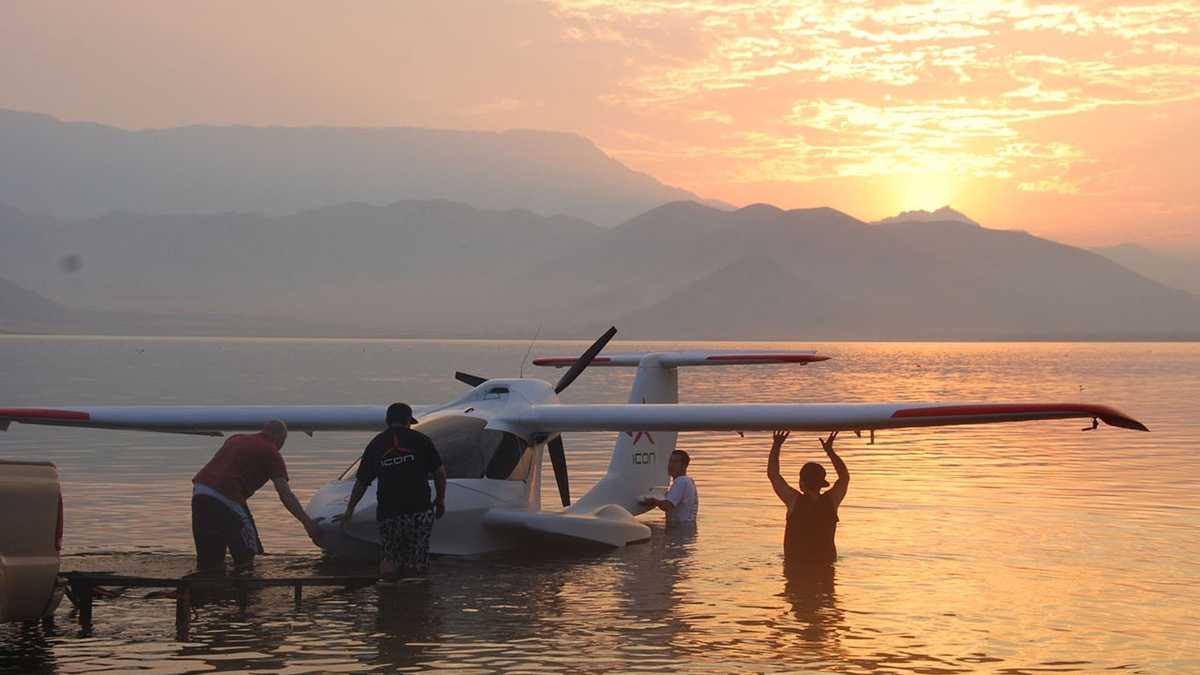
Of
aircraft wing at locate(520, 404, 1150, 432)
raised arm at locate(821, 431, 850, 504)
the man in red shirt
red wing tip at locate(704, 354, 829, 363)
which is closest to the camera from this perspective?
Answer: the man in red shirt

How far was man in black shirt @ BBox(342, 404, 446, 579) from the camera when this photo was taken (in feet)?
51.2

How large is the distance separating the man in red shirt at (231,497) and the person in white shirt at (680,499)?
6117 mm

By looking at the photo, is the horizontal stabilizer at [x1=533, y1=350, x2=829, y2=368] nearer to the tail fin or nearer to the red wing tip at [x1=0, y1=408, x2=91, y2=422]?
the tail fin

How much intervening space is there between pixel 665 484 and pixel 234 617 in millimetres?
9741

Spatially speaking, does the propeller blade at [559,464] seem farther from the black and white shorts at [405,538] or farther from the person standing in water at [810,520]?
the black and white shorts at [405,538]

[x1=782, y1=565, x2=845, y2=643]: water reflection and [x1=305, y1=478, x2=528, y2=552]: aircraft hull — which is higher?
[x1=305, y1=478, x2=528, y2=552]: aircraft hull

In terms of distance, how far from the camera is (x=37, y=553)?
38.8 feet

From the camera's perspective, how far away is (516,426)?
731 inches

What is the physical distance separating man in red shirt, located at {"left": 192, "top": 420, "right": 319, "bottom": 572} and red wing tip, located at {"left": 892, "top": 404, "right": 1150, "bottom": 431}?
6999 mm

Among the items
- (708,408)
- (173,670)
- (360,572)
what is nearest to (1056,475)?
(708,408)

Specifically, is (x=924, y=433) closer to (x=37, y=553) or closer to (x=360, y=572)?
(x=360, y=572)

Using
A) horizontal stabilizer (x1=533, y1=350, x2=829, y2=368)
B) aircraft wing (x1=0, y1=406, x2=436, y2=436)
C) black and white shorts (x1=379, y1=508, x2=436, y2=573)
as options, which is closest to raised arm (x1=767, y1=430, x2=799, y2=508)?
horizontal stabilizer (x1=533, y1=350, x2=829, y2=368)

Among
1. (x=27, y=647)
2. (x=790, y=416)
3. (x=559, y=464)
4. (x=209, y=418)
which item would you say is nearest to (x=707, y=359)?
(x=559, y=464)

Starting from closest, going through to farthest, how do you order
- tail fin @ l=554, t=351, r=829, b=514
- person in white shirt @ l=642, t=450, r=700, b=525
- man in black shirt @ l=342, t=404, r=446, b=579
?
1. man in black shirt @ l=342, t=404, r=446, b=579
2. person in white shirt @ l=642, t=450, r=700, b=525
3. tail fin @ l=554, t=351, r=829, b=514
